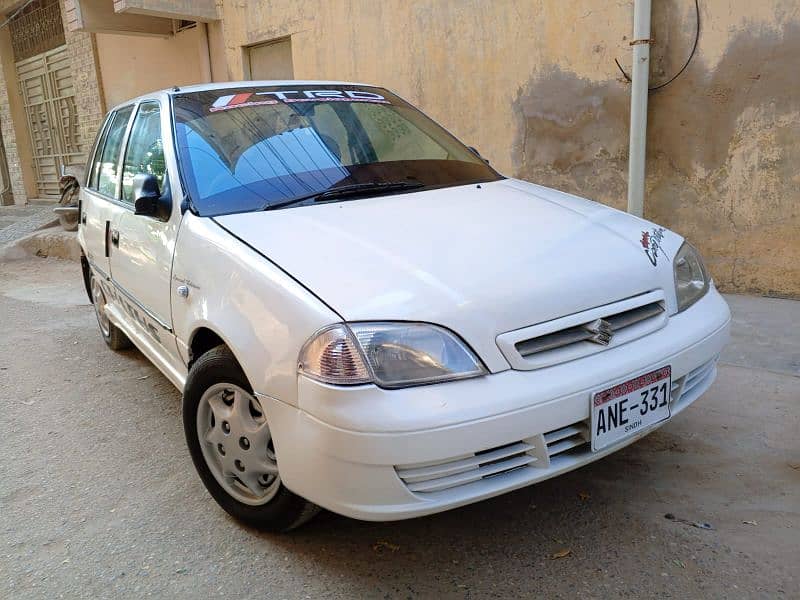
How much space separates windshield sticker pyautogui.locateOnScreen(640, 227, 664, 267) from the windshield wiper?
1.01m

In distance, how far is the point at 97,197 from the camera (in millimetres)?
4148

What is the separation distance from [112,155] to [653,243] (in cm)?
321

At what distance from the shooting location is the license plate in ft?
6.63

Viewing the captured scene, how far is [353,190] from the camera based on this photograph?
2834 mm

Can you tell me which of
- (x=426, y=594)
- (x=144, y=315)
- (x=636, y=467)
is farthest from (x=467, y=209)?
(x=144, y=315)

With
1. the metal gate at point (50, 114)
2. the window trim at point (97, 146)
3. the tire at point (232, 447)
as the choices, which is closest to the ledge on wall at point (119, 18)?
the metal gate at point (50, 114)

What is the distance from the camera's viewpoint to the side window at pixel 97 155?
4430mm

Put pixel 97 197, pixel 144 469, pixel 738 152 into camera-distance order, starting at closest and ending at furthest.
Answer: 1. pixel 144 469
2. pixel 97 197
3. pixel 738 152

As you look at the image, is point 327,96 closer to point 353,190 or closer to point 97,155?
point 353,190

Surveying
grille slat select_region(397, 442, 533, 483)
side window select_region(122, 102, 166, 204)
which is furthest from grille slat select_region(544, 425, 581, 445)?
side window select_region(122, 102, 166, 204)

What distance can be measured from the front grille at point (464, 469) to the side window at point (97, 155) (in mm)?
3456

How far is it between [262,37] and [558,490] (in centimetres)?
757

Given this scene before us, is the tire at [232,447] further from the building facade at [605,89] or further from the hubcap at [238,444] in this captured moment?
the building facade at [605,89]

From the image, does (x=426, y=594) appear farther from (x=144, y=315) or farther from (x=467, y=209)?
(x=144, y=315)
